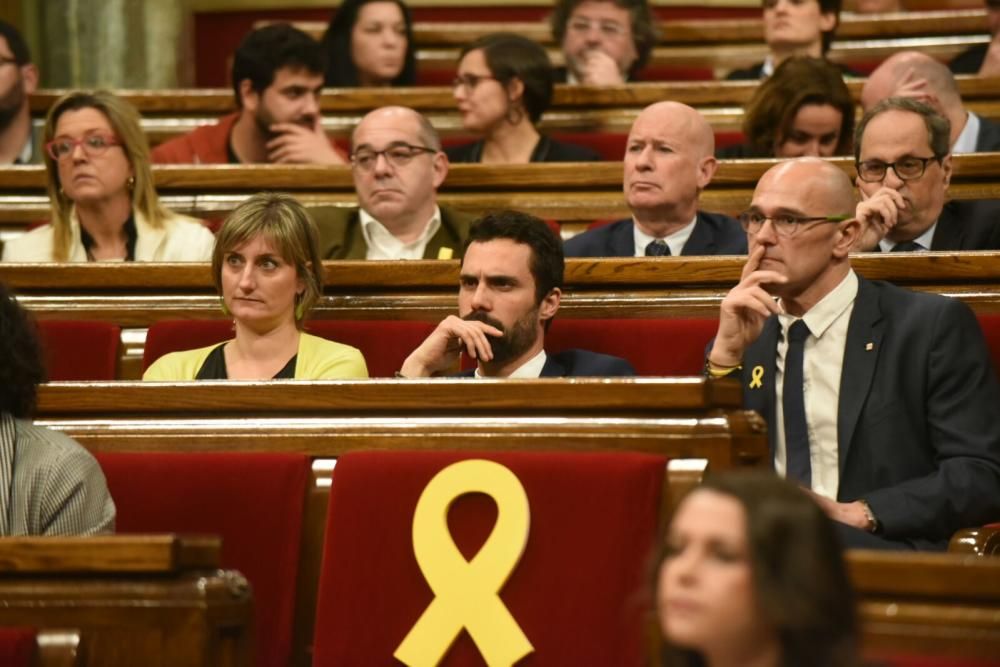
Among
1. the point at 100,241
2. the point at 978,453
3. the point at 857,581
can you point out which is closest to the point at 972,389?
the point at 978,453

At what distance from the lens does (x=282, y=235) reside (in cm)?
180

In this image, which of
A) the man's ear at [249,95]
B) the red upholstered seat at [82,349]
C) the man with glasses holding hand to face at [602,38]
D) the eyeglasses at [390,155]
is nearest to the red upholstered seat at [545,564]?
the red upholstered seat at [82,349]

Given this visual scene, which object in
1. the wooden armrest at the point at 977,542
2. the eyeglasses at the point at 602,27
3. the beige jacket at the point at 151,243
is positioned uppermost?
the eyeglasses at the point at 602,27

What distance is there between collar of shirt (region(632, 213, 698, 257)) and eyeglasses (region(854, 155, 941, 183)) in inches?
10.7

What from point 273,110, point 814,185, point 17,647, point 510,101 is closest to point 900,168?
point 814,185

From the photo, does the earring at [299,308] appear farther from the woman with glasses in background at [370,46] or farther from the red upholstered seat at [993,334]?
the woman with glasses in background at [370,46]

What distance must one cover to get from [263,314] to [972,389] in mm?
721

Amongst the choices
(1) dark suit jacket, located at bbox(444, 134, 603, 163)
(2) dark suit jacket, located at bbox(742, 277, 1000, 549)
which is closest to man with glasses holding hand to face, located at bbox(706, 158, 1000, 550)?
(2) dark suit jacket, located at bbox(742, 277, 1000, 549)

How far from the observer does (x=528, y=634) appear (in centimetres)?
120

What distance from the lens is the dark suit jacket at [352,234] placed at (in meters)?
2.21

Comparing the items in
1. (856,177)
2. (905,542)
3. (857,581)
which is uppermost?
(856,177)

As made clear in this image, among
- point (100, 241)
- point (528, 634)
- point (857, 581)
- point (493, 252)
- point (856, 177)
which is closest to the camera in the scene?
point (857, 581)

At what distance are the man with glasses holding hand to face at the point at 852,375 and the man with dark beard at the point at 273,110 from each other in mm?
1102

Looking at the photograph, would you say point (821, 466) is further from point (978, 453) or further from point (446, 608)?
point (446, 608)
